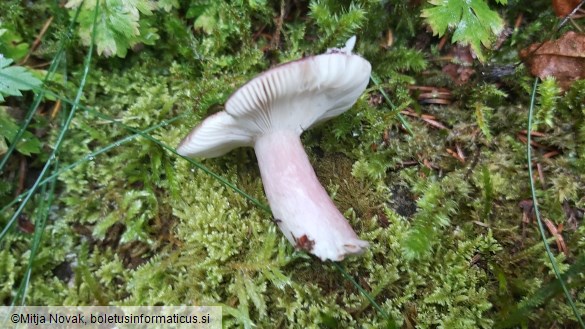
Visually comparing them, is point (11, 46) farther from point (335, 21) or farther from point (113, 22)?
point (335, 21)

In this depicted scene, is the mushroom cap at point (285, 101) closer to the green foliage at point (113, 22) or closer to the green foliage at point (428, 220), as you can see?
the green foliage at point (428, 220)

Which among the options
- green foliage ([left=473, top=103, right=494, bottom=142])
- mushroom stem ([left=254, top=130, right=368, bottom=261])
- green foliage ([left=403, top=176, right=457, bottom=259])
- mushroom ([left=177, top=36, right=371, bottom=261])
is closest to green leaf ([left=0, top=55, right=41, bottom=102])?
mushroom ([left=177, top=36, right=371, bottom=261])

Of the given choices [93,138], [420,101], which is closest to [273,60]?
[420,101]

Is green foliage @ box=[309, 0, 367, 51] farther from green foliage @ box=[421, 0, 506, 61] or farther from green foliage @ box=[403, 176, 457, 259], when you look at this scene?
green foliage @ box=[403, 176, 457, 259]

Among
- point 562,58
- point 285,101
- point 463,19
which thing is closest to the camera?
point 285,101

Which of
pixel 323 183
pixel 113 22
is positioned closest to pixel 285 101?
pixel 323 183

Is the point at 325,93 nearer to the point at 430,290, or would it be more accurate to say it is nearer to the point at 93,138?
the point at 430,290
